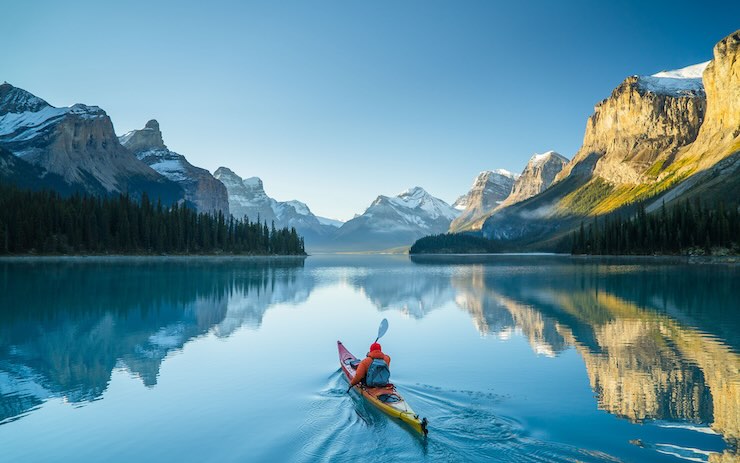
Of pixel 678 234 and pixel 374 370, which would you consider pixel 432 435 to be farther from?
pixel 678 234

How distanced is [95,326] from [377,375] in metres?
26.7

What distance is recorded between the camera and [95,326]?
36.3 metres

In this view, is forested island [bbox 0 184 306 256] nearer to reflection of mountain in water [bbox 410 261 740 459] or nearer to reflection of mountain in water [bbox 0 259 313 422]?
reflection of mountain in water [bbox 0 259 313 422]

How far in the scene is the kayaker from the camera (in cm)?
2006

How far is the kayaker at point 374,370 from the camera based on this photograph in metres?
20.1

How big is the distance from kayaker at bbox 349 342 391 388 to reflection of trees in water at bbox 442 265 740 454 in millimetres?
8606

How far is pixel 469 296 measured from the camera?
61.0 m

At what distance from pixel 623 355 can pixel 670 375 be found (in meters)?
4.16

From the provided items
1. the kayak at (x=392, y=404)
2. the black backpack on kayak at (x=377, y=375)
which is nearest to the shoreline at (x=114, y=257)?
the black backpack on kayak at (x=377, y=375)

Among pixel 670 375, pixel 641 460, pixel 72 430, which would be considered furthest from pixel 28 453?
pixel 670 375

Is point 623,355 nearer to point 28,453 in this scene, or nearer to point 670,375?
point 670,375

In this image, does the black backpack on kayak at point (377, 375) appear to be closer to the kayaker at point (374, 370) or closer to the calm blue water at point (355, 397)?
the kayaker at point (374, 370)

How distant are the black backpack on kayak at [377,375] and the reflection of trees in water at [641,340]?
8.58 meters

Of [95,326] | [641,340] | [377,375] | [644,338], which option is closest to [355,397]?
[377,375]
